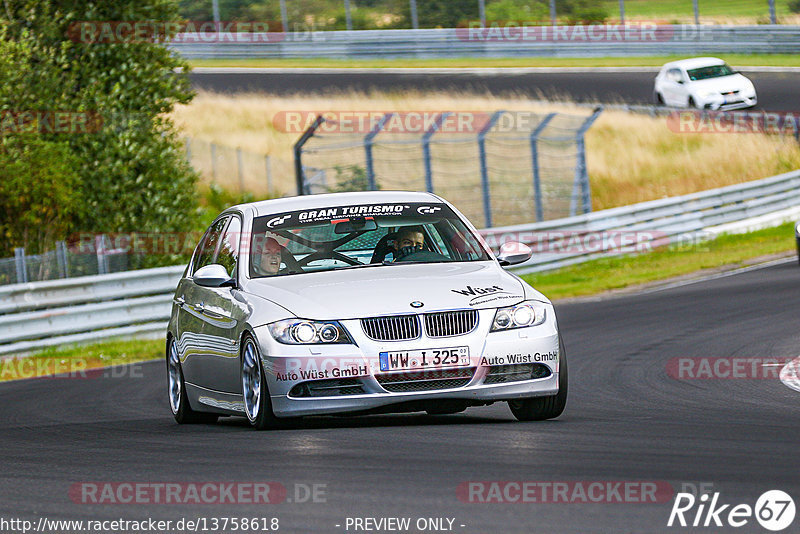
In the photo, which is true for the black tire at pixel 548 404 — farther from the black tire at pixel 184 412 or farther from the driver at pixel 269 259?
the black tire at pixel 184 412

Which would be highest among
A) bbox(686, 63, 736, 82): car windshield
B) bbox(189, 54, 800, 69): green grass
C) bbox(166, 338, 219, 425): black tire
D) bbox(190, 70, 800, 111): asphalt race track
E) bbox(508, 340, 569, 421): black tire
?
bbox(508, 340, 569, 421): black tire

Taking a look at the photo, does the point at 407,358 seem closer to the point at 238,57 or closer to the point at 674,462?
the point at 674,462

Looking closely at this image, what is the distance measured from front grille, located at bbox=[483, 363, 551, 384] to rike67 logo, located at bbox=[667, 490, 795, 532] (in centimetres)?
289

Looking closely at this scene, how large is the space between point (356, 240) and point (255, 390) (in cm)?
143

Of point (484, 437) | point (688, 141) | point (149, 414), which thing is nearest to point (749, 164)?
point (688, 141)

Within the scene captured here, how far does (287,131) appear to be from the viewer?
134 ft

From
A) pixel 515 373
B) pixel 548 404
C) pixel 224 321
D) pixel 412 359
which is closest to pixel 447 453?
pixel 412 359

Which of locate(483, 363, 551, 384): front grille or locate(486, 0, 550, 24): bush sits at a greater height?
locate(483, 363, 551, 384): front grille

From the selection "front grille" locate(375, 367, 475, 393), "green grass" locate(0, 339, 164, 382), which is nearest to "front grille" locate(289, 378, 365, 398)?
"front grille" locate(375, 367, 475, 393)

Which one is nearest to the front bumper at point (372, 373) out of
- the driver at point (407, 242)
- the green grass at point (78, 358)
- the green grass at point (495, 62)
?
the driver at point (407, 242)

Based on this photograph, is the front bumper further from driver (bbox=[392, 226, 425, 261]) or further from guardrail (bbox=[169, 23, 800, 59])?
guardrail (bbox=[169, 23, 800, 59])

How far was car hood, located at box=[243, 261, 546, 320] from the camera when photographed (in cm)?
891

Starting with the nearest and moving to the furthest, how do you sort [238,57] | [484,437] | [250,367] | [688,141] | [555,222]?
[484,437]
[250,367]
[555,222]
[688,141]
[238,57]

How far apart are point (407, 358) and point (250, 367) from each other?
1112 millimetres
